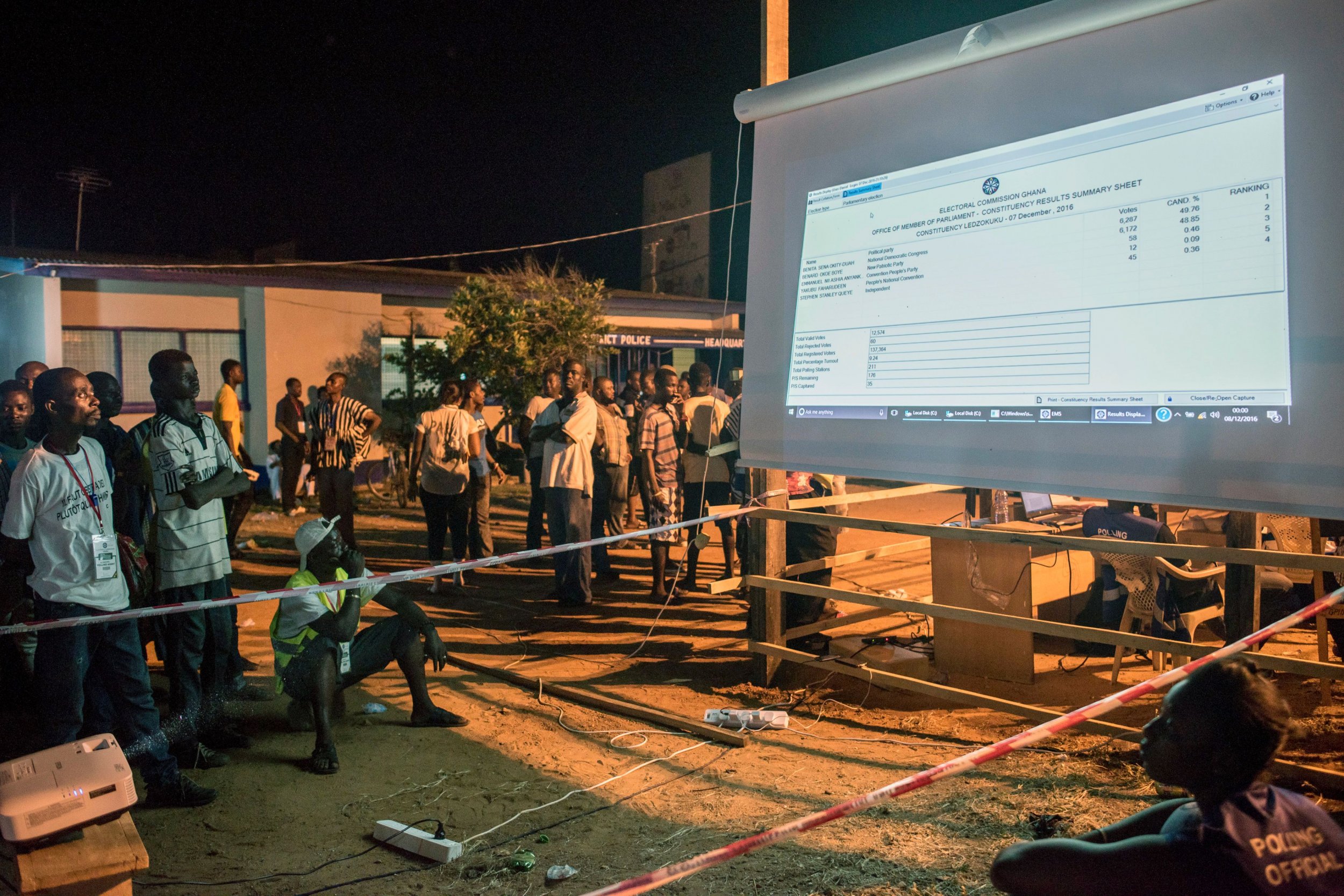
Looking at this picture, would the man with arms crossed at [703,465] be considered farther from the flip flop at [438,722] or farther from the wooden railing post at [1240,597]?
the wooden railing post at [1240,597]

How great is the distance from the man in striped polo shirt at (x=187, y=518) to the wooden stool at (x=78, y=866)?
4.98 ft

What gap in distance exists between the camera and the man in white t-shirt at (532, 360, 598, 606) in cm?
787

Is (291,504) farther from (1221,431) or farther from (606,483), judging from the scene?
(1221,431)

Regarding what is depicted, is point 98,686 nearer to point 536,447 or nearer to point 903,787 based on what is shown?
point 903,787

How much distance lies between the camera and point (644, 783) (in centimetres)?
446

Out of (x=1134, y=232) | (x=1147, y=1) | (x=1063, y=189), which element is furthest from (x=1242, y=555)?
(x=1147, y=1)

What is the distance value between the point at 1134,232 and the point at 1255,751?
2.60m

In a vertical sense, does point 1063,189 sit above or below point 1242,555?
above

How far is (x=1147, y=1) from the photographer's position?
3627mm

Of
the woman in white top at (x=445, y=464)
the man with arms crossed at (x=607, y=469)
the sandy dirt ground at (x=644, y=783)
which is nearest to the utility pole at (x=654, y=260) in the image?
the man with arms crossed at (x=607, y=469)

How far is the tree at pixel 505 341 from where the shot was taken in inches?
656

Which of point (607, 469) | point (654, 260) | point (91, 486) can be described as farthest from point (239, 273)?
point (654, 260)

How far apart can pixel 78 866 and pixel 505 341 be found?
14206 millimetres

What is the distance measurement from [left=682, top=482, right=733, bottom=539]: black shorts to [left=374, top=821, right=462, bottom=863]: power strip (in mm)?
4601
